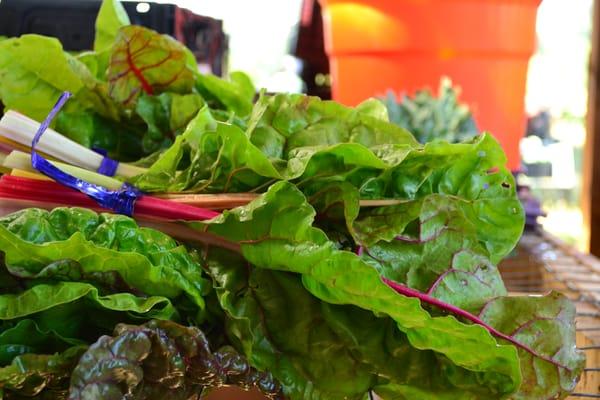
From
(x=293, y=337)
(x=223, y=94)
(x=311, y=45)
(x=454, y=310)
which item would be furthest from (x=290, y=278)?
(x=311, y=45)

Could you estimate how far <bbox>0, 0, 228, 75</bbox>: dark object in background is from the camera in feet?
4.02

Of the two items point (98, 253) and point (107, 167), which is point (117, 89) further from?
point (98, 253)

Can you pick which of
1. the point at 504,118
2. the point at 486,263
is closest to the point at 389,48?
the point at 504,118

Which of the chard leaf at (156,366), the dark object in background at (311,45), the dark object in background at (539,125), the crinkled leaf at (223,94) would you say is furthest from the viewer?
the dark object in background at (539,125)

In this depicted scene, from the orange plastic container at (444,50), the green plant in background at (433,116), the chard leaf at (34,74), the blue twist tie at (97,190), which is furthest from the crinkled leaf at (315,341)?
the orange plastic container at (444,50)

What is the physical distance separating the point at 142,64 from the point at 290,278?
364 millimetres

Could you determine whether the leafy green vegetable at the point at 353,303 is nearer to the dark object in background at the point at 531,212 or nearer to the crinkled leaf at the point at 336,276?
the crinkled leaf at the point at 336,276

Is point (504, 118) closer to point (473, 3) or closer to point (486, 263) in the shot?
point (473, 3)

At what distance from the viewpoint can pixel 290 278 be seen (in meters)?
0.66

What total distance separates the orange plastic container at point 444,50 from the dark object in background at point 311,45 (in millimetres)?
1177

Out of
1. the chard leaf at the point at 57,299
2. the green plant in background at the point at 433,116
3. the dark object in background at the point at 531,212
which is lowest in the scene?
the dark object in background at the point at 531,212

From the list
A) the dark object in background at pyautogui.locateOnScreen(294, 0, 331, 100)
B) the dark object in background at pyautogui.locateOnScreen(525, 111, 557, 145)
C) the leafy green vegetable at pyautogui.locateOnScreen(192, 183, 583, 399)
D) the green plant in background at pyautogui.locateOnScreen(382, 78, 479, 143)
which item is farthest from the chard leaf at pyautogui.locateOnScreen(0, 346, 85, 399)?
the dark object in background at pyautogui.locateOnScreen(525, 111, 557, 145)

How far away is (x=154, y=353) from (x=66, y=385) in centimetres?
8

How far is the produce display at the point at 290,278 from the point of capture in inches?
22.0
